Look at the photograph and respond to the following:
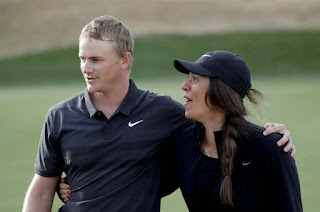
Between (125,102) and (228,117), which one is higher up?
(125,102)

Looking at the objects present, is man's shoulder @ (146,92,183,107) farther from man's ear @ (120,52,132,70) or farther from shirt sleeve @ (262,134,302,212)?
shirt sleeve @ (262,134,302,212)

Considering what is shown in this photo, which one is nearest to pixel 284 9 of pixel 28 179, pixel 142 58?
pixel 142 58

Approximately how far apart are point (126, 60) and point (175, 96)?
36.6 feet

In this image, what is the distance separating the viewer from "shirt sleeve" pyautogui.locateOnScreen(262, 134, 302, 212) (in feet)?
13.1

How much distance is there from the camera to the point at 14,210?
7.81 m

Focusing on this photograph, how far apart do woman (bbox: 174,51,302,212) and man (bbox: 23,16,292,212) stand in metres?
0.21

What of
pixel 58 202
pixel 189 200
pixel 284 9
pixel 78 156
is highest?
pixel 284 9

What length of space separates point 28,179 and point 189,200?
17.2 ft

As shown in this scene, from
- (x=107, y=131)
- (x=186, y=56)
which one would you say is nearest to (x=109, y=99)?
(x=107, y=131)

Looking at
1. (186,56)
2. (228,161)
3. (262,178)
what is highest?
(186,56)

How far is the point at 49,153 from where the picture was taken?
4.35 metres

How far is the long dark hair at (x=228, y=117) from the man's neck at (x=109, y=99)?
52cm

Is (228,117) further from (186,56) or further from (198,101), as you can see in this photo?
(186,56)

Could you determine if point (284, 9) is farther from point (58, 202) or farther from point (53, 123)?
point (53, 123)
